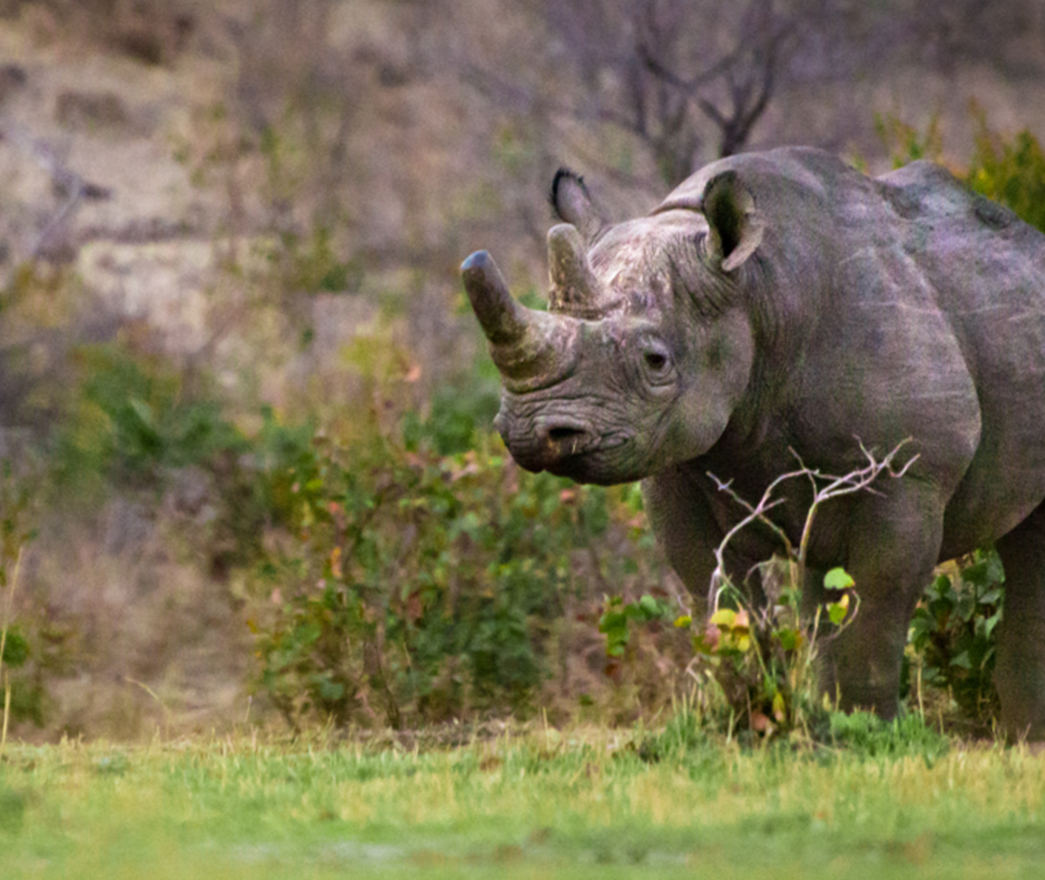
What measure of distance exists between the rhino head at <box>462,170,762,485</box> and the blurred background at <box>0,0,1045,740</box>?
197 cm

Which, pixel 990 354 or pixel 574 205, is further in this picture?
pixel 574 205

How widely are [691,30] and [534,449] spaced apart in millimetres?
11397

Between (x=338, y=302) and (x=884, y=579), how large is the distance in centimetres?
1151

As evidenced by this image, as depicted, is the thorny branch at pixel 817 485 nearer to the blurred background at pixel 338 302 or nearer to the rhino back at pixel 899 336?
the rhino back at pixel 899 336

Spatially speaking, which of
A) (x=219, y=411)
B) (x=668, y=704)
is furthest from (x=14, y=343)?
(x=668, y=704)

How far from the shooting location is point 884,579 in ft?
16.9

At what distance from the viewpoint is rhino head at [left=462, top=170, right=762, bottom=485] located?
186 inches

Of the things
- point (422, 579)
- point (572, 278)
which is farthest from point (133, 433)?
point (572, 278)

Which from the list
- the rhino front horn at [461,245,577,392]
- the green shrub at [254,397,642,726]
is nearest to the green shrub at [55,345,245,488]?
the green shrub at [254,397,642,726]

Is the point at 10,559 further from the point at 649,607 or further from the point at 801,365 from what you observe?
the point at 801,365

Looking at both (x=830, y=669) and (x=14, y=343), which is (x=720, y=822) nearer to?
(x=830, y=669)

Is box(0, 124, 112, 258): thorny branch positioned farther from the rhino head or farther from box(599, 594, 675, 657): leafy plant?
the rhino head

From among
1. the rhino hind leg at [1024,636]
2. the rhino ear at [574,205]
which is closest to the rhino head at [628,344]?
the rhino ear at [574,205]

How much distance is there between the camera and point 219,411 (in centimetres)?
1219
